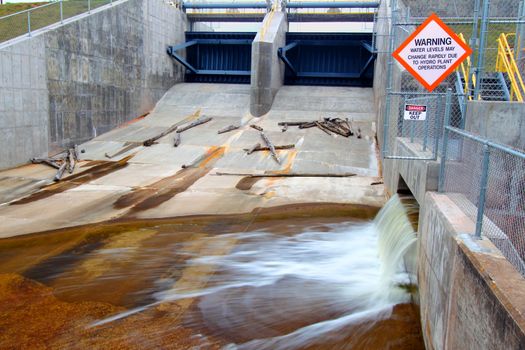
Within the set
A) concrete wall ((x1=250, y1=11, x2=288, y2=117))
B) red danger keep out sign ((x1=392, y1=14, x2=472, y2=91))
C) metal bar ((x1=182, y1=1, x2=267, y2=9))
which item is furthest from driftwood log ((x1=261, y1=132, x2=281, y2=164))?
metal bar ((x1=182, y1=1, x2=267, y2=9))

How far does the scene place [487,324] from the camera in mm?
3189

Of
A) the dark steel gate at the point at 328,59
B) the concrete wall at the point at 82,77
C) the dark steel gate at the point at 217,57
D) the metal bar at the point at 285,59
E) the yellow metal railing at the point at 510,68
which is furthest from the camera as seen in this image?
the dark steel gate at the point at 217,57

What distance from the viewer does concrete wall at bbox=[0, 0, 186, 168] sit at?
13.9m

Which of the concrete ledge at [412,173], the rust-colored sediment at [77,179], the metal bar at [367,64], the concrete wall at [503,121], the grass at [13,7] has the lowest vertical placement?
the rust-colored sediment at [77,179]

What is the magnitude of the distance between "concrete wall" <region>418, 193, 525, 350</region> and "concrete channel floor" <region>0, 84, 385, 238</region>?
5.43 m

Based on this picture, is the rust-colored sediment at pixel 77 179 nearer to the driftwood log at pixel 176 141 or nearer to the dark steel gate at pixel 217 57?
the driftwood log at pixel 176 141

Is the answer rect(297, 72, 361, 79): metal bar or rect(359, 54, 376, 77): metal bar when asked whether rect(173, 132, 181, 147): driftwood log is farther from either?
rect(359, 54, 376, 77): metal bar

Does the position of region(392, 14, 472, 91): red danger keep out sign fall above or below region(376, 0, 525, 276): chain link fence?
above

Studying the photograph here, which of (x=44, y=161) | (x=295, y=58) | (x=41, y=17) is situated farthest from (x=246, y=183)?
(x=295, y=58)

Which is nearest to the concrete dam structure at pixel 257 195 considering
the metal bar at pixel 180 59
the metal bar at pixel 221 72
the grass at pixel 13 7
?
the metal bar at pixel 180 59

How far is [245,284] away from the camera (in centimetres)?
672

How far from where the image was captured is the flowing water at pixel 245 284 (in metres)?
5.45

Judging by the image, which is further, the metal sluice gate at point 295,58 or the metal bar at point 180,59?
the metal bar at point 180,59

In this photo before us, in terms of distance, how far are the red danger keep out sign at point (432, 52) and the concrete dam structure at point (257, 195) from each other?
372 mm
